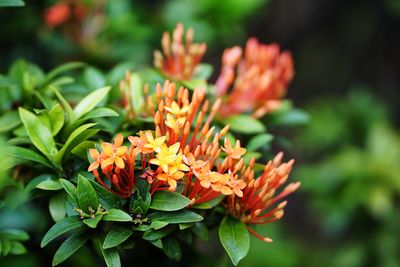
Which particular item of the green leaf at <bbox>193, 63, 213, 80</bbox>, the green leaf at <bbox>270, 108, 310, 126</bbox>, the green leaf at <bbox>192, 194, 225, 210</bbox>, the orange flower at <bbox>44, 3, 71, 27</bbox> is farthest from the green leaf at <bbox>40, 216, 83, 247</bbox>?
the orange flower at <bbox>44, 3, 71, 27</bbox>

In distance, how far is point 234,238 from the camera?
3.88 ft

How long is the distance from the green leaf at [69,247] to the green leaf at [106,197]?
3.0 inches

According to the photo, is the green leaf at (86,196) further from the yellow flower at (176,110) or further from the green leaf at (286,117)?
the green leaf at (286,117)

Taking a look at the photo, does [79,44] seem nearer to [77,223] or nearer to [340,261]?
[77,223]

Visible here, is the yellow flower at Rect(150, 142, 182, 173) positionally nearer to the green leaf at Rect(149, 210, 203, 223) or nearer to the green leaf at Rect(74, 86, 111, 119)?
the green leaf at Rect(149, 210, 203, 223)

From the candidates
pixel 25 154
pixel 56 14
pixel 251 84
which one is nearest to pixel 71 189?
pixel 25 154

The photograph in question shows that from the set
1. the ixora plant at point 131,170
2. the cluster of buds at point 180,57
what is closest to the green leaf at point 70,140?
the ixora plant at point 131,170

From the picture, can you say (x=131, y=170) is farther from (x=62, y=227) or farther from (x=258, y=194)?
(x=258, y=194)

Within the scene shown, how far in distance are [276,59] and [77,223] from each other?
0.91 m

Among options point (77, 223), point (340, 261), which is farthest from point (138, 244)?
point (340, 261)

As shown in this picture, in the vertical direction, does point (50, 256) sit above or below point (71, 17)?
below

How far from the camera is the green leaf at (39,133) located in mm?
1197

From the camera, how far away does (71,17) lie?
211 centimetres

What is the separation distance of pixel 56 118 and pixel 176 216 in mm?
356
